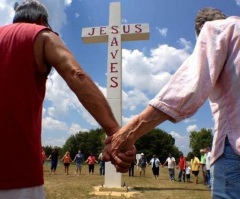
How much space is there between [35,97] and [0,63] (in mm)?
290

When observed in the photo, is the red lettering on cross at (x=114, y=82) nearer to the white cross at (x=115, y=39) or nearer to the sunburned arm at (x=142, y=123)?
the white cross at (x=115, y=39)

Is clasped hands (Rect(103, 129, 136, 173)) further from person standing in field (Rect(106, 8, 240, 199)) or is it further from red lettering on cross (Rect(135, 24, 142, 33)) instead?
red lettering on cross (Rect(135, 24, 142, 33))

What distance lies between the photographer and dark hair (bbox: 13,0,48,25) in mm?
2393

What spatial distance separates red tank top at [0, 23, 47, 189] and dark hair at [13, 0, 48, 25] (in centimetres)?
30

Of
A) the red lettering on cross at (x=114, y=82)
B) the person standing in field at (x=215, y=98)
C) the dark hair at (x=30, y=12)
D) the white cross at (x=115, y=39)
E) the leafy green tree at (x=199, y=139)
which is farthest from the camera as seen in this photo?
the leafy green tree at (x=199, y=139)

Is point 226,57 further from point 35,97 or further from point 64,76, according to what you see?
point 35,97

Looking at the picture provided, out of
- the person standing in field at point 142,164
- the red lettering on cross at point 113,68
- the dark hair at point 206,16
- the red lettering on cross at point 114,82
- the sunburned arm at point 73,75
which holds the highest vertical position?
the red lettering on cross at point 113,68

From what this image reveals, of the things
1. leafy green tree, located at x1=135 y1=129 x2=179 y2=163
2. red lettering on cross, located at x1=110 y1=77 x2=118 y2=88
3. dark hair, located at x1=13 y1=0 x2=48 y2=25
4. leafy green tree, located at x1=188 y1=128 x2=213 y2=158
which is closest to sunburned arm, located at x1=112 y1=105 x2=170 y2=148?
dark hair, located at x1=13 y1=0 x2=48 y2=25

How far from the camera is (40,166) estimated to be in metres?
2.08

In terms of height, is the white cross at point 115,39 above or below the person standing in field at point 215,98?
above

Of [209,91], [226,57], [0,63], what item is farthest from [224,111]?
[0,63]

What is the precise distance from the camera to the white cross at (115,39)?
507 inches

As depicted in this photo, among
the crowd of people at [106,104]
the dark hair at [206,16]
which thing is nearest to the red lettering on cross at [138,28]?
the crowd of people at [106,104]

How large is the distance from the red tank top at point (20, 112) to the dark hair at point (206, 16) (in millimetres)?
936
